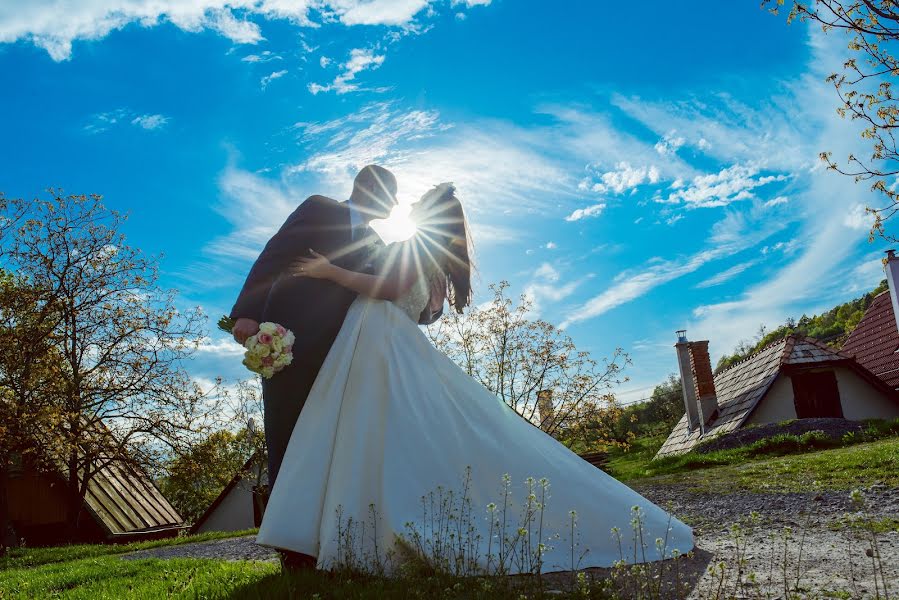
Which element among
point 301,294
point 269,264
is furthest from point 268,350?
point 269,264

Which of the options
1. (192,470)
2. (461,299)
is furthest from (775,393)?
(461,299)

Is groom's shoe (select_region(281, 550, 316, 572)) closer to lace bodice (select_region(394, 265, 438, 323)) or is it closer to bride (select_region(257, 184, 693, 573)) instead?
bride (select_region(257, 184, 693, 573))

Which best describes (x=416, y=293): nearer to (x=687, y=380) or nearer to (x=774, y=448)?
(x=774, y=448)

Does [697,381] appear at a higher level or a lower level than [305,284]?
higher

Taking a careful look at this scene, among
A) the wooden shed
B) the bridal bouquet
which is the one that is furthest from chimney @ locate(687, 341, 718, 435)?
the bridal bouquet

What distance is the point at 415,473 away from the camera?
369 centimetres

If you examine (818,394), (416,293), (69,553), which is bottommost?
(69,553)

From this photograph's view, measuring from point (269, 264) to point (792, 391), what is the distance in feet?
69.8

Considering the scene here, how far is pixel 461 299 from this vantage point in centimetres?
466

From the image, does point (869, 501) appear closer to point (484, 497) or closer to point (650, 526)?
point (650, 526)

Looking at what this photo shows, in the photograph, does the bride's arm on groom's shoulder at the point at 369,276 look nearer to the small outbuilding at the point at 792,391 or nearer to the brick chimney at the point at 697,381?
the small outbuilding at the point at 792,391

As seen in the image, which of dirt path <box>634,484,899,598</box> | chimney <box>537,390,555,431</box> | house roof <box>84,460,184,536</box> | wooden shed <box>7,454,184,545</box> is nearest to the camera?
dirt path <box>634,484,899,598</box>

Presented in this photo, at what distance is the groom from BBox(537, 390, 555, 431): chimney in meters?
16.4

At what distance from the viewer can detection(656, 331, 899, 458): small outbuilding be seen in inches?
834
